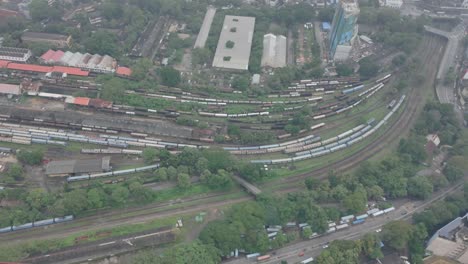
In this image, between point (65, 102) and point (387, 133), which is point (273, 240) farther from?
point (65, 102)

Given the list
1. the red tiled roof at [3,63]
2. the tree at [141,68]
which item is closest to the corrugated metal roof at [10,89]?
the red tiled roof at [3,63]

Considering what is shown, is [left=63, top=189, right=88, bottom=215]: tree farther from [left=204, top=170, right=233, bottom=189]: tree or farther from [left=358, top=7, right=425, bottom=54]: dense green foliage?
[left=358, top=7, right=425, bottom=54]: dense green foliage

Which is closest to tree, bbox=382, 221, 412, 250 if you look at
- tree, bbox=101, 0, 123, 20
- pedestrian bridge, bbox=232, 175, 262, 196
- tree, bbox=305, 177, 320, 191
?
tree, bbox=305, 177, 320, 191

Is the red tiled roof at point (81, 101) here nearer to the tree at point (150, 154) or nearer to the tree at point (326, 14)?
the tree at point (150, 154)

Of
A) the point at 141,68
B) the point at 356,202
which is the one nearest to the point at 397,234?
the point at 356,202

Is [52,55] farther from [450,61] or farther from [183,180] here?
[450,61]
